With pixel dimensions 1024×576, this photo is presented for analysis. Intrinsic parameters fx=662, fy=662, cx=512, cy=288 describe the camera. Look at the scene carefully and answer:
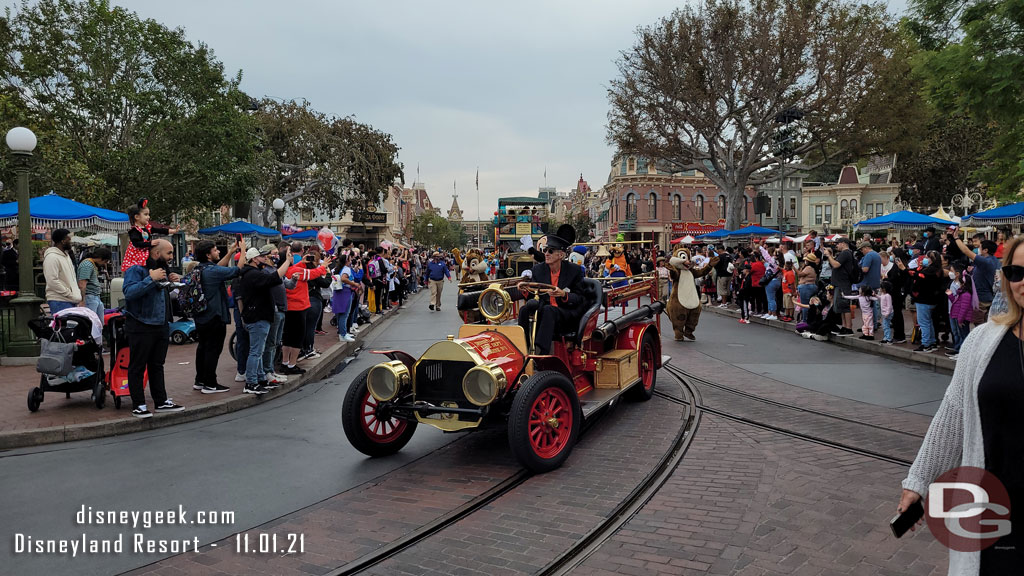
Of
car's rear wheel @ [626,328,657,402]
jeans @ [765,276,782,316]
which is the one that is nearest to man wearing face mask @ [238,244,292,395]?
car's rear wheel @ [626,328,657,402]

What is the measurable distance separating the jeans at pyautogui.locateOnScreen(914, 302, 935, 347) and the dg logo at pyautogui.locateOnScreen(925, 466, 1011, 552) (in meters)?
9.85

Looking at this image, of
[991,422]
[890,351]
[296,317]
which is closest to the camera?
[991,422]

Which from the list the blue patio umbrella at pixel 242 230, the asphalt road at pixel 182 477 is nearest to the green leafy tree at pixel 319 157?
the blue patio umbrella at pixel 242 230

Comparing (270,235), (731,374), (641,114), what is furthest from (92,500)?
(641,114)

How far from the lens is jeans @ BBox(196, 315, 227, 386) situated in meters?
7.70

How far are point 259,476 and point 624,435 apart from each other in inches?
127

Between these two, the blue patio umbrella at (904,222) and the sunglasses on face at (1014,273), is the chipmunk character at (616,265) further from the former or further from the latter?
the sunglasses on face at (1014,273)

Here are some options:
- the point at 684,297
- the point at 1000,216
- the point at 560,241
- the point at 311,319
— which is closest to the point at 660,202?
the point at 1000,216

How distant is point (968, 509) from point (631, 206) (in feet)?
188

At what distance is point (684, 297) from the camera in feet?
40.8

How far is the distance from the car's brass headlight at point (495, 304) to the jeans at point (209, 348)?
11.5ft

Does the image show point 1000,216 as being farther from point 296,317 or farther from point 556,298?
point 296,317

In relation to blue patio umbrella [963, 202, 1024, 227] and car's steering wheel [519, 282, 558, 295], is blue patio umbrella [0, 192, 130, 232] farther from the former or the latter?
blue patio umbrella [963, 202, 1024, 227]

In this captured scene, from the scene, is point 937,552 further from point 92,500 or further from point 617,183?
point 617,183
